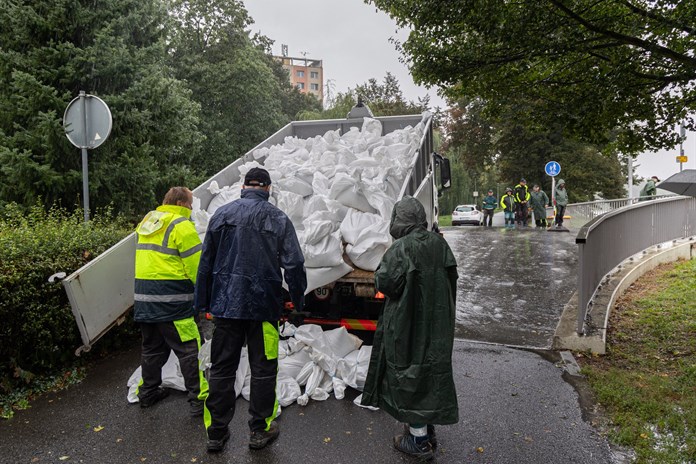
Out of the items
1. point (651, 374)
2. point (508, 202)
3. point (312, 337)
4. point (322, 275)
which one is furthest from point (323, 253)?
point (508, 202)

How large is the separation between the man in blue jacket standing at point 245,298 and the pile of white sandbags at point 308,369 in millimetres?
619

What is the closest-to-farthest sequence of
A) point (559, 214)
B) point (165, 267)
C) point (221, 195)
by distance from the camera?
point (165, 267) → point (221, 195) → point (559, 214)

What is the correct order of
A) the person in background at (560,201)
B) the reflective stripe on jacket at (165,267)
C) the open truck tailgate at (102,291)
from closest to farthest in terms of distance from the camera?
the reflective stripe on jacket at (165,267)
the open truck tailgate at (102,291)
the person in background at (560,201)

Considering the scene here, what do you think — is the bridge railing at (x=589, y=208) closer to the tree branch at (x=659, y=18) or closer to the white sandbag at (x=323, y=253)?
the tree branch at (x=659, y=18)

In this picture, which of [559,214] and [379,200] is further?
[559,214]

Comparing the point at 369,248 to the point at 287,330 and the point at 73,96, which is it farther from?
the point at 73,96

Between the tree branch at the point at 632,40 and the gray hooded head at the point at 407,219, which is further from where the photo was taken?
the tree branch at the point at 632,40

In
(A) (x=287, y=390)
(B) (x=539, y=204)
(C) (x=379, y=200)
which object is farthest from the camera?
(B) (x=539, y=204)

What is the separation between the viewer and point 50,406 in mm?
3791

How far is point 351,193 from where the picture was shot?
502 cm

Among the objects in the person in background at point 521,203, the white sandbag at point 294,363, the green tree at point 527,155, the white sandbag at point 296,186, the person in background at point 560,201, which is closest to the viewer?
the white sandbag at point 294,363

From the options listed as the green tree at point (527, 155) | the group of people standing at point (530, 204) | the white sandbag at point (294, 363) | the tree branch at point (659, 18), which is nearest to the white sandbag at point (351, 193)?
the white sandbag at point (294, 363)

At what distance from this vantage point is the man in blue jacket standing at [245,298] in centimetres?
313

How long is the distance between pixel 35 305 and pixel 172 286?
1.21 m
